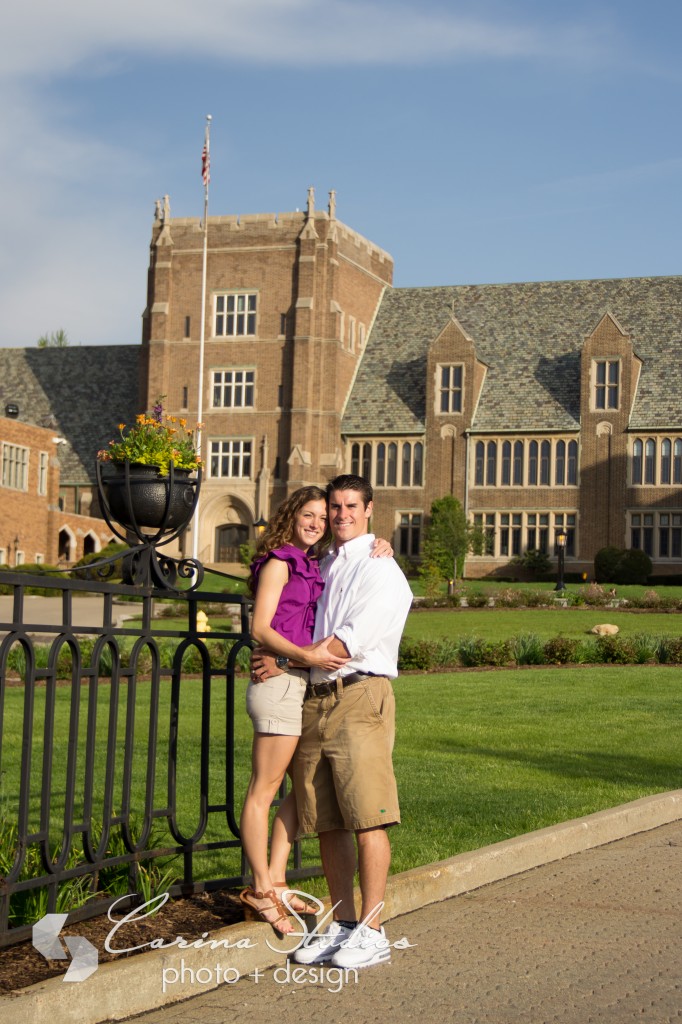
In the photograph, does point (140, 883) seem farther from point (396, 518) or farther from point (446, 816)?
point (396, 518)

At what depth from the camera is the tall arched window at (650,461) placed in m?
49.9

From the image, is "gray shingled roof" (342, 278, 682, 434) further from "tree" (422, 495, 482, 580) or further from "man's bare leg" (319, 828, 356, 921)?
"man's bare leg" (319, 828, 356, 921)

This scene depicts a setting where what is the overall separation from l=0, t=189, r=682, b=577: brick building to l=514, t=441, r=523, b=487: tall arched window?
0.41ft

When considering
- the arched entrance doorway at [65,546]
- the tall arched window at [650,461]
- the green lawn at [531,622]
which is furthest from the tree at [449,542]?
the arched entrance doorway at [65,546]

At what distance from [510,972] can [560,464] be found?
4659cm

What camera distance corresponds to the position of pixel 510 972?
17.5ft

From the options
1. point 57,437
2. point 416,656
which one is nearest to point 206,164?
point 57,437

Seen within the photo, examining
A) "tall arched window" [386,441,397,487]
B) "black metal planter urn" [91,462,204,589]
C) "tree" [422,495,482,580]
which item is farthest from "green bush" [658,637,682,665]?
"tall arched window" [386,441,397,487]

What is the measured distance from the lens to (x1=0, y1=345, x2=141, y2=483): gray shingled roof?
191ft

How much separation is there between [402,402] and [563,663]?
32946mm

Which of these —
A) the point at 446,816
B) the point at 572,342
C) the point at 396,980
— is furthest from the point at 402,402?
the point at 396,980

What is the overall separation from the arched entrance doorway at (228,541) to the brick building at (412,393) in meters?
0.07

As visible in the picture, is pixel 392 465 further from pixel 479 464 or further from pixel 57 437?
pixel 57 437

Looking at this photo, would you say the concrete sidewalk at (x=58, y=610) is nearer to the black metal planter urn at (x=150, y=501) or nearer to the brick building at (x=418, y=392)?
the brick building at (x=418, y=392)
